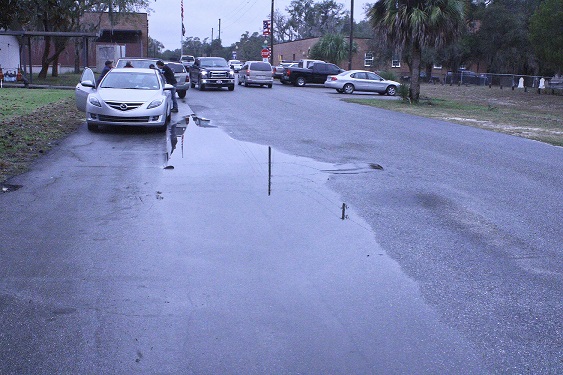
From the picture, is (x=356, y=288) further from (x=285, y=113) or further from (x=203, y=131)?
(x=285, y=113)

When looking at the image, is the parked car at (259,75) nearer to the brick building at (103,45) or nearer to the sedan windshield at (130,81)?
the brick building at (103,45)

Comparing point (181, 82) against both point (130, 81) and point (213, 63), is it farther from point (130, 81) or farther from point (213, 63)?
point (130, 81)

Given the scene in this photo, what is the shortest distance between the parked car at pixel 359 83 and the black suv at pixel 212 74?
720cm

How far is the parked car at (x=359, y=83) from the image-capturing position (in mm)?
40906

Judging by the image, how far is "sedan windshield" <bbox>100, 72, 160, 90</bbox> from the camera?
16625mm

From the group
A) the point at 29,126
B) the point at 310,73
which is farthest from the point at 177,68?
the point at 310,73

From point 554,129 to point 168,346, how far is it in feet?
63.7

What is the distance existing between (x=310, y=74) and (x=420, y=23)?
1883cm

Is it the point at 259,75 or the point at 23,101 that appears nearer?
the point at 23,101

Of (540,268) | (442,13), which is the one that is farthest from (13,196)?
(442,13)

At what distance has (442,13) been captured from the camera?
29.2m

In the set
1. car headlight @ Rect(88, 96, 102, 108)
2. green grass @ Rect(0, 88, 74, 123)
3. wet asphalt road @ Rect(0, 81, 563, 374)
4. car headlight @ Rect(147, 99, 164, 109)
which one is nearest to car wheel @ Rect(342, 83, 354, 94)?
green grass @ Rect(0, 88, 74, 123)

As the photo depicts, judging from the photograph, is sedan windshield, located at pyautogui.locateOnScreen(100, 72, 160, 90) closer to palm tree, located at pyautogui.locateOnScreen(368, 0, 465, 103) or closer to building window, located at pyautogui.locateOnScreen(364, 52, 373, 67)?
palm tree, located at pyautogui.locateOnScreen(368, 0, 465, 103)

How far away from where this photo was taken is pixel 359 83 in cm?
4131
